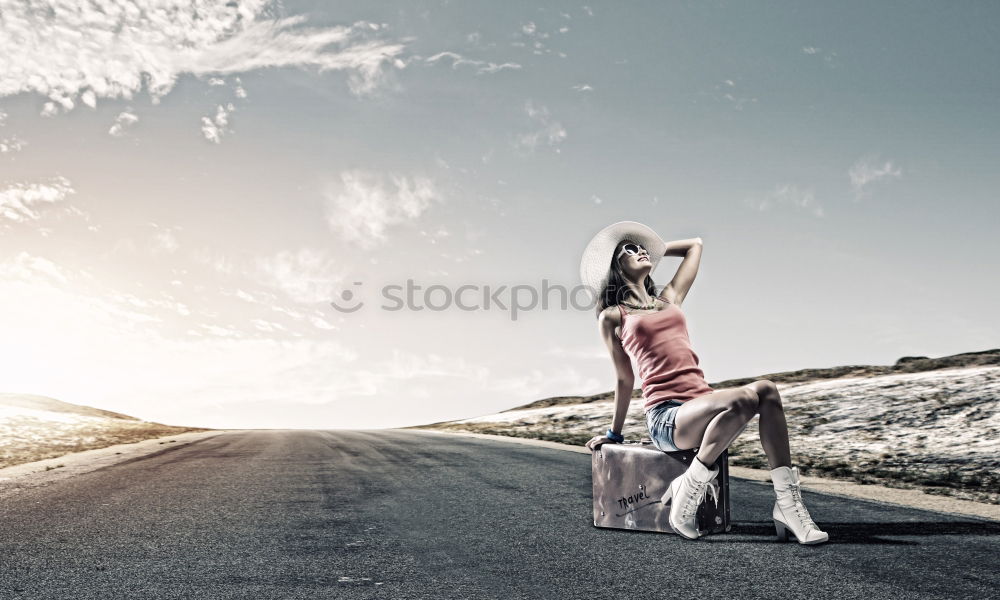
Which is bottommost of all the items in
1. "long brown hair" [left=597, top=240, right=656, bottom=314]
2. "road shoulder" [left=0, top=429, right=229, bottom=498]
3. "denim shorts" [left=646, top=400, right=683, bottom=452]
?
"road shoulder" [left=0, top=429, right=229, bottom=498]

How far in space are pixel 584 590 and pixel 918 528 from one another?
3475 mm

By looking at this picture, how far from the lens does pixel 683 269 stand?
530 cm

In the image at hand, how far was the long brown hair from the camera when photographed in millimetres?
5223

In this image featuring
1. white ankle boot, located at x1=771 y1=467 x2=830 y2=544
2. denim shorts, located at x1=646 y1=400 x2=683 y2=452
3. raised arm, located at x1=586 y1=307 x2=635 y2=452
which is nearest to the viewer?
white ankle boot, located at x1=771 y1=467 x2=830 y2=544

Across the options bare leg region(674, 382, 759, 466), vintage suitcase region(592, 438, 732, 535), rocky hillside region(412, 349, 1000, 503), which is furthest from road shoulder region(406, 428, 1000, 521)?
bare leg region(674, 382, 759, 466)

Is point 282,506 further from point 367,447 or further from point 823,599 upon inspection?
point 367,447

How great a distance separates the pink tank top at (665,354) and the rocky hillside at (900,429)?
522cm

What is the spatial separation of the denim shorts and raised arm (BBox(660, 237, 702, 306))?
0.79 meters

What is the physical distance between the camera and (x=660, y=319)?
4980mm

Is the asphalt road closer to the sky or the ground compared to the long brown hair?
closer to the ground

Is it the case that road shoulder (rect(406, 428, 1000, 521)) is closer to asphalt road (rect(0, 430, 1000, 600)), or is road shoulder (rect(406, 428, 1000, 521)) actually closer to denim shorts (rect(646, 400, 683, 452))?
asphalt road (rect(0, 430, 1000, 600))

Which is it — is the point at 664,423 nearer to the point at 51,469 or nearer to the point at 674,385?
the point at 674,385

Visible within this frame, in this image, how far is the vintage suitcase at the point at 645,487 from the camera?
16.8ft

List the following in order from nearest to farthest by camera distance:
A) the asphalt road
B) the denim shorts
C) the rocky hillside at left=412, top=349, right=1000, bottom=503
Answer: the asphalt road → the denim shorts → the rocky hillside at left=412, top=349, right=1000, bottom=503
